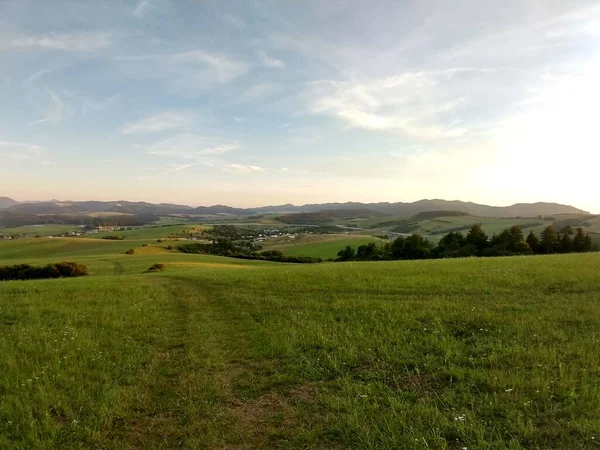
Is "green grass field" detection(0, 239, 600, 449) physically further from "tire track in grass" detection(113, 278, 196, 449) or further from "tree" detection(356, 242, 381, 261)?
"tree" detection(356, 242, 381, 261)

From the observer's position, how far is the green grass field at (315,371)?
6.47m

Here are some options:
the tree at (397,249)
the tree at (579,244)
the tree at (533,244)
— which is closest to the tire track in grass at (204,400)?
the tree at (397,249)

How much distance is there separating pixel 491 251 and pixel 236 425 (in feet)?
228

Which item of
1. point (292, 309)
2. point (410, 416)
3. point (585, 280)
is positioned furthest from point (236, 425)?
point (585, 280)

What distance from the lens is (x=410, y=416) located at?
22.3 feet

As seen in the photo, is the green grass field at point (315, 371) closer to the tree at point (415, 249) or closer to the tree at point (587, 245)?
the tree at point (415, 249)

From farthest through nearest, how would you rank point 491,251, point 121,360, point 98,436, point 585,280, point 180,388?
point 491,251 < point 585,280 < point 121,360 < point 180,388 < point 98,436

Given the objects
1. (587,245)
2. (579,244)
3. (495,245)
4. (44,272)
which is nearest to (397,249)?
(495,245)

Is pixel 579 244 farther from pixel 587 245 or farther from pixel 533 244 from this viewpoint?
pixel 533 244

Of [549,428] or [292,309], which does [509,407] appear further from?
[292,309]

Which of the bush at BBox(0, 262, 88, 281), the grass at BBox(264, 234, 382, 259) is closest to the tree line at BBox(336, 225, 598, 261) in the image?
the grass at BBox(264, 234, 382, 259)

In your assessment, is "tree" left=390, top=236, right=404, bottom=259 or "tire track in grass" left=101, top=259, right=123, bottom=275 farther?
"tree" left=390, top=236, right=404, bottom=259

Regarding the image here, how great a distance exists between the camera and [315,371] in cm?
926

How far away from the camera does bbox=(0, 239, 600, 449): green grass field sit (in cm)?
647
